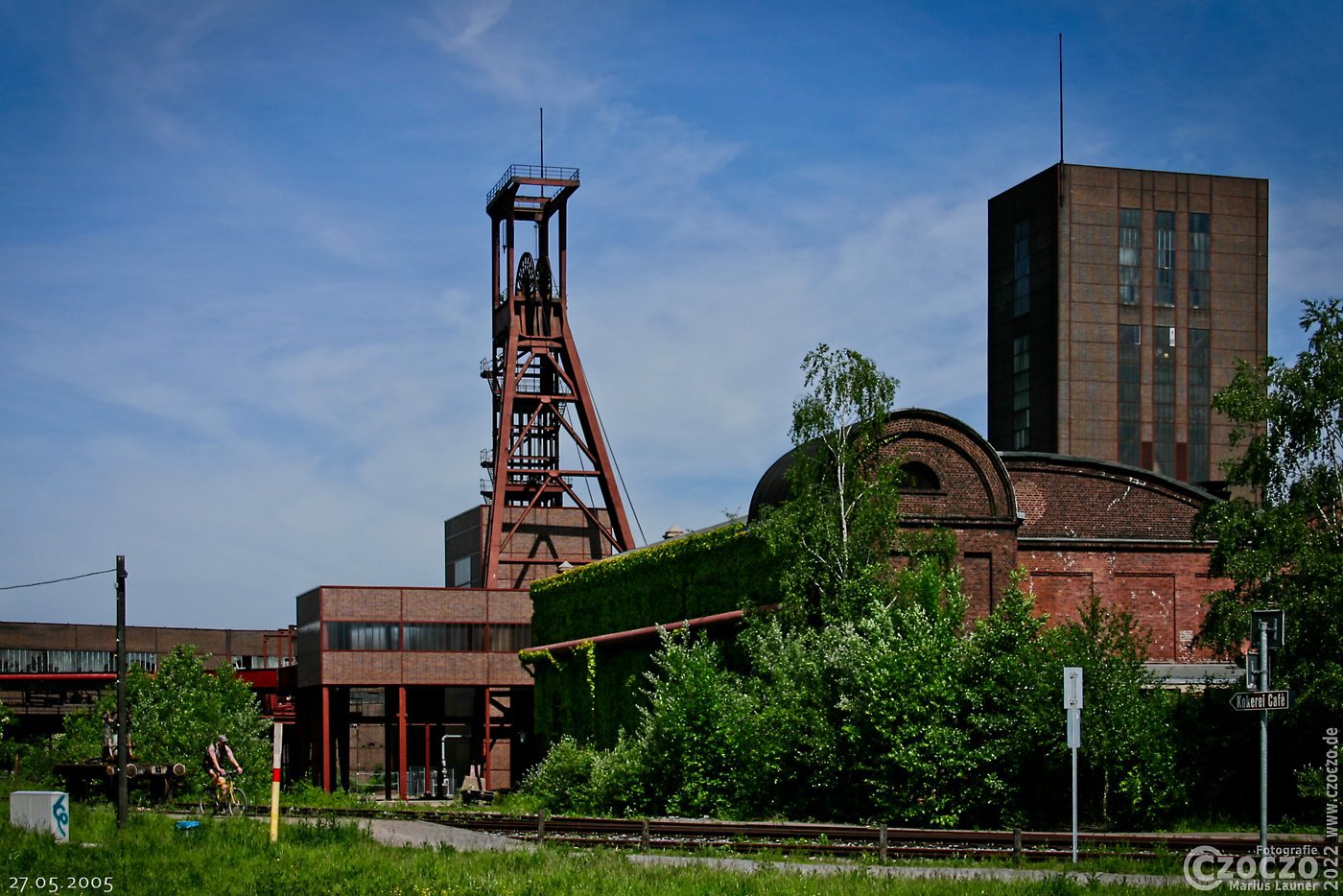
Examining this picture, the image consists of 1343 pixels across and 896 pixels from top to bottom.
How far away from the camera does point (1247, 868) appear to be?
2145 cm

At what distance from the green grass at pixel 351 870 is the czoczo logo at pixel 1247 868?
1650 mm

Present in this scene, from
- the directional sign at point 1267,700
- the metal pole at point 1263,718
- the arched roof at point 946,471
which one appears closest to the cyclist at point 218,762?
the arched roof at point 946,471

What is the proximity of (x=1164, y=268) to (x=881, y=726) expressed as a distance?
77.2 metres

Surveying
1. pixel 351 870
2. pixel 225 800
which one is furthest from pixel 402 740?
pixel 351 870

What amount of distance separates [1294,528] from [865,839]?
411 inches

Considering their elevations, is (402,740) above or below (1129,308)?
below

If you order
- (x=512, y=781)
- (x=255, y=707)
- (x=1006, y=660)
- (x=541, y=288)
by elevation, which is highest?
(x=541, y=288)

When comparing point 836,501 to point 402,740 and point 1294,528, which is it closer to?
point 1294,528

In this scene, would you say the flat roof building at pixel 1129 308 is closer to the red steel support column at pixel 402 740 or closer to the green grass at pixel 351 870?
the red steel support column at pixel 402 740

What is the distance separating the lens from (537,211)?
223 feet

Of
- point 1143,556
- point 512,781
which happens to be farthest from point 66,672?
point 1143,556

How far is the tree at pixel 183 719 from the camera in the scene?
46.7 m

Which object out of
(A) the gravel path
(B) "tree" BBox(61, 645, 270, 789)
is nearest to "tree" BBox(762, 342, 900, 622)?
(A) the gravel path

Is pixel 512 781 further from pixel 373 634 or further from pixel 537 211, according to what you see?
pixel 537 211
